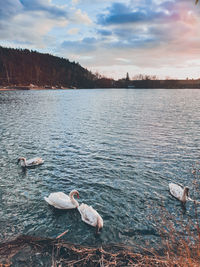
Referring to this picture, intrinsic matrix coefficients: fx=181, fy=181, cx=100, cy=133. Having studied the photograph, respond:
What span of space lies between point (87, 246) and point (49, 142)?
13269mm

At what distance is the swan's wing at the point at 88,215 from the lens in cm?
746

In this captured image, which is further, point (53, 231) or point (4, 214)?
point (4, 214)

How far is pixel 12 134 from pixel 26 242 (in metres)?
16.7

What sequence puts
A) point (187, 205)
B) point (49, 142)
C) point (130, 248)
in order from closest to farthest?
point (130, 248) < point (187, 205) < point (49, 142)

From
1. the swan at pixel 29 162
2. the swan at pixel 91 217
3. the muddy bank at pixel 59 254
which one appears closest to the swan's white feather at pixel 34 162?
the swan at pixel 29 162

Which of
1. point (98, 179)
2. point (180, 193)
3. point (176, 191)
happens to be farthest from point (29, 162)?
point (180, 193)

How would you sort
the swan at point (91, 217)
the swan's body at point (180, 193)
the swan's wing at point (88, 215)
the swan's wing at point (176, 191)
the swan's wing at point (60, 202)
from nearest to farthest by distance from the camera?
the swan at point (91, 217) → the swan's wing at point (88, 215) → the swan's wing at point (60, 202) → the swan's body at point (180, 193) → the swan's wing at point (176, 191)

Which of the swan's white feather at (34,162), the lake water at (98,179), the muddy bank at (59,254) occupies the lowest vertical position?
the lake water at (98,179)

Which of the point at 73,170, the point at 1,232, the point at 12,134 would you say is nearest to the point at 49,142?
the point at 12,134

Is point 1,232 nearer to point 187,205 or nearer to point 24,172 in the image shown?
point 24,172

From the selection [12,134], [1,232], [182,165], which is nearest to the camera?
[1,232]

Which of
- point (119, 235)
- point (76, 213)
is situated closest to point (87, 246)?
point (119, 235)

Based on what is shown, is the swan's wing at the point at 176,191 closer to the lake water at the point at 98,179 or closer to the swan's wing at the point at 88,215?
the lake water at the point at 98,179

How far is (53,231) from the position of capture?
23.8 ft
